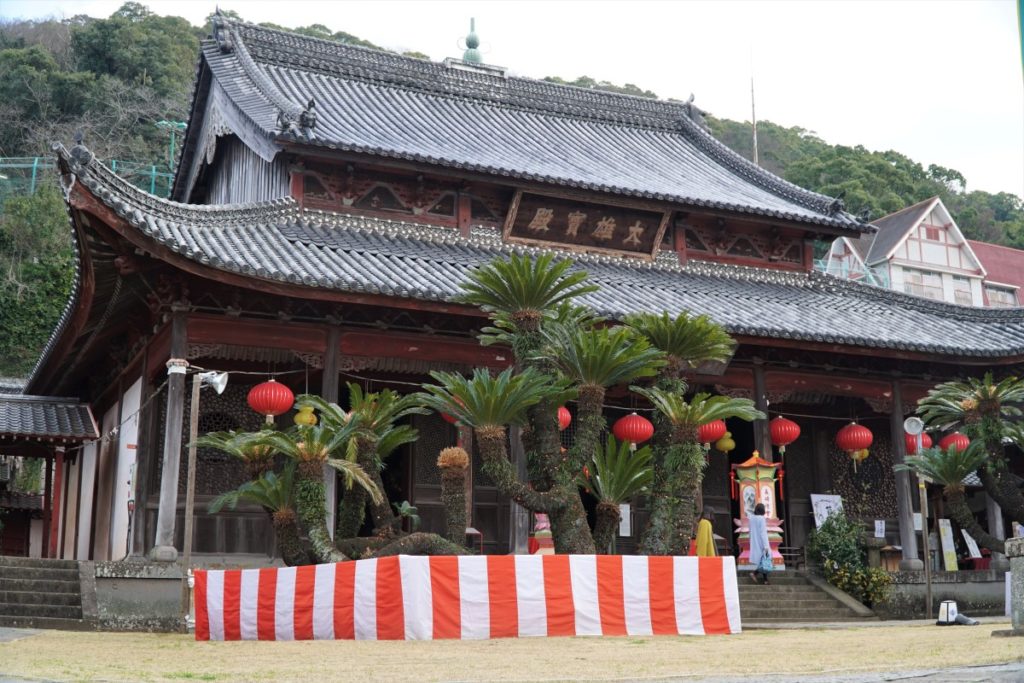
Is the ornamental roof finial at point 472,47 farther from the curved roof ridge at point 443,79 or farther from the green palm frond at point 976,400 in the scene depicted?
the green palm frond at point 976,400

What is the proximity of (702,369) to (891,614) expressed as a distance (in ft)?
15.6

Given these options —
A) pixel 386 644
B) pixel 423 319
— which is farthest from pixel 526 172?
pixel 386 644

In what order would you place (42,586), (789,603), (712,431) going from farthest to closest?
(712,431)
(789,603)
(42,586)

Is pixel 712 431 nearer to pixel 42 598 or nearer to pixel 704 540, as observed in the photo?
pixel 704 540

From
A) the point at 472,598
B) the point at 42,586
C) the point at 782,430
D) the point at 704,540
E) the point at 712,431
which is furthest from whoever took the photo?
the point at 782,430

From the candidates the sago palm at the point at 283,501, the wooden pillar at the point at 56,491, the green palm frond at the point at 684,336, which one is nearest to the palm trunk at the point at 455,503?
the sago palm at the point at 283,501

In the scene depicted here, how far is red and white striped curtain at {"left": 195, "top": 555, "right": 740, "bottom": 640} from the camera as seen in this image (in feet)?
36.6

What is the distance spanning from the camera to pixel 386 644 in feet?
34.2

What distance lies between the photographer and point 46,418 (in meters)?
22.4

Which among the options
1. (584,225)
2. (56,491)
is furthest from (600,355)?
(56,491)

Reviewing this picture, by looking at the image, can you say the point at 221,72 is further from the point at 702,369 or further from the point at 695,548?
the point at 695,548

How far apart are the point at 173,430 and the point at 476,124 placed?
1174 cm

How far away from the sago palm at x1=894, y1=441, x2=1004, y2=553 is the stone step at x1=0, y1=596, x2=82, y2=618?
41.2 ft

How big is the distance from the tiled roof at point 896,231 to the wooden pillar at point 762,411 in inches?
1182
